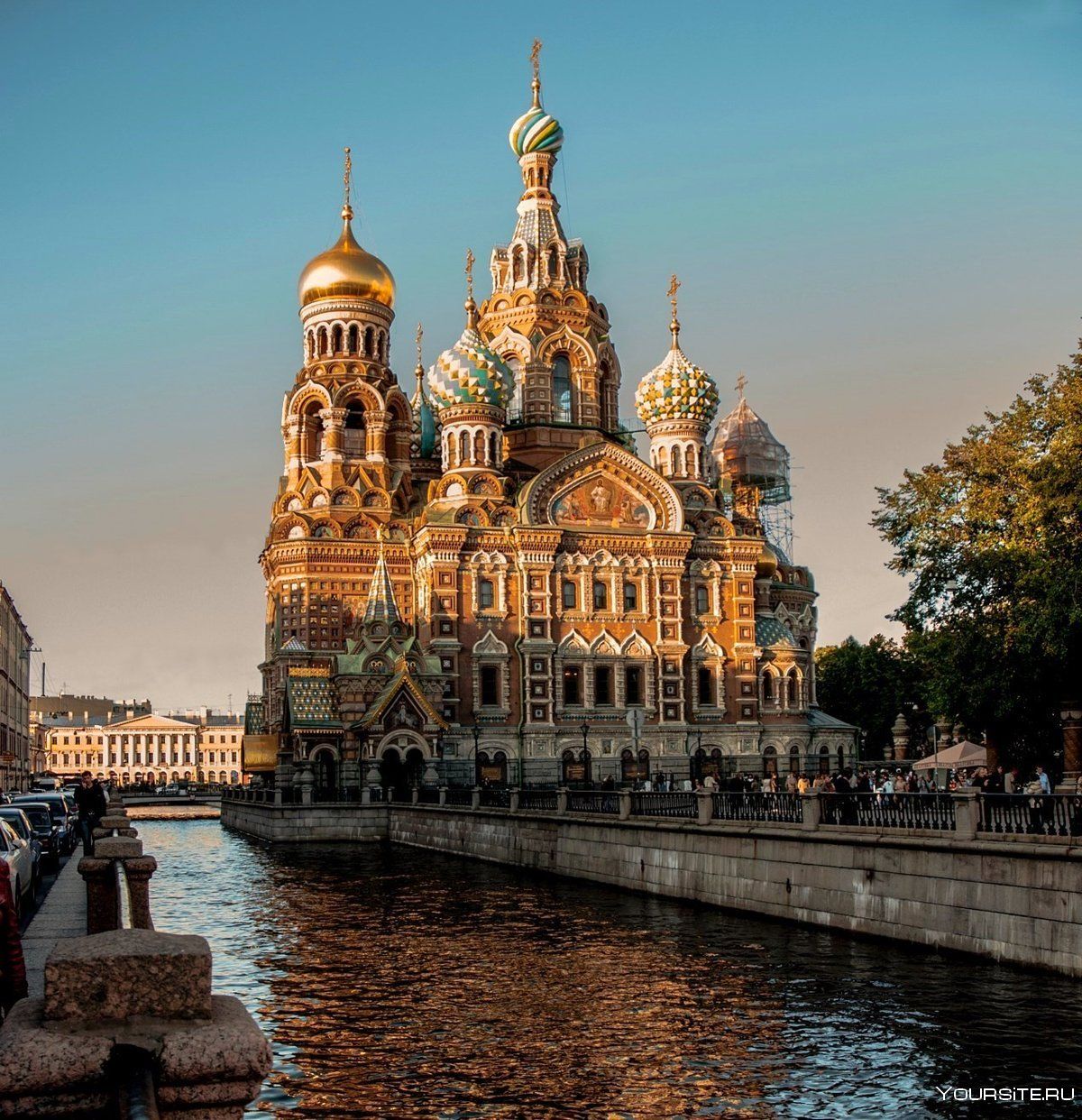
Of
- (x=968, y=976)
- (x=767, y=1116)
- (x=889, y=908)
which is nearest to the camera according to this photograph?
(x=767, y=1116)

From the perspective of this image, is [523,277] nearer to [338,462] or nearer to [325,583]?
[338,462]

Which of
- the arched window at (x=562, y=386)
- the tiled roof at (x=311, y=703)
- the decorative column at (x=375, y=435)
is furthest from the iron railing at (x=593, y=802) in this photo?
the arched window at (x=562, y=386)

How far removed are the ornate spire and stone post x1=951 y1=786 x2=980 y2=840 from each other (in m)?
36.1

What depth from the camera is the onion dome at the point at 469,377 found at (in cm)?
5975

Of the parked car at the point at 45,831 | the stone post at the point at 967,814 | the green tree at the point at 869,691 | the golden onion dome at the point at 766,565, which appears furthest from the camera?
the green tree at the point at 869,691

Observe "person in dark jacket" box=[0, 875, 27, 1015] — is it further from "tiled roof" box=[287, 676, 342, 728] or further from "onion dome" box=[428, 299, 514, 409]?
"onion dome" box=[428, 299, 514, 409]

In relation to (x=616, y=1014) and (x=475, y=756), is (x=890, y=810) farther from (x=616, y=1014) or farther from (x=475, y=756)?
(x=475, y=756)

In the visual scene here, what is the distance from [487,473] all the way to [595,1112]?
47.1m

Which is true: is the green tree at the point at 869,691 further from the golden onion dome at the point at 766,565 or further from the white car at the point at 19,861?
the white car at the point at 19,861

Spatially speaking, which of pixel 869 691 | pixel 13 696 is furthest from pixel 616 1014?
pixel 13 696

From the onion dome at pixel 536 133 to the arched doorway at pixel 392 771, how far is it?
35709 mm

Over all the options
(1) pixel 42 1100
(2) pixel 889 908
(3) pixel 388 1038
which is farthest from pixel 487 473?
(1) pixel 42 1100

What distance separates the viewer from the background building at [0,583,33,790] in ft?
245

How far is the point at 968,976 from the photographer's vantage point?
59.1 feet
